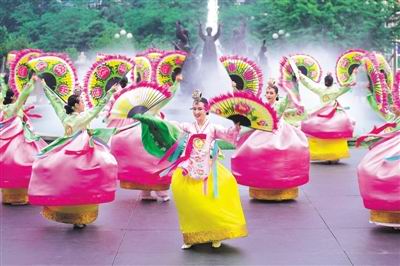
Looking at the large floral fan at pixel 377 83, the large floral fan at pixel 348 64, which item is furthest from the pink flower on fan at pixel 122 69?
the large floral fan at pixel 348 64

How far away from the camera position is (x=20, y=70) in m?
9.83

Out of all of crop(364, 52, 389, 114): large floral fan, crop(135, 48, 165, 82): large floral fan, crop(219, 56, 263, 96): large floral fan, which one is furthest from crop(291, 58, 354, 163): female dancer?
crop(364, 52, 389, 114): large floral fan

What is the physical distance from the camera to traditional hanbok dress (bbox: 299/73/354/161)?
13.3 meters

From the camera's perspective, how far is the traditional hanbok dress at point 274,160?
9.88m

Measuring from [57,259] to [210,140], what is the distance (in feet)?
5.92

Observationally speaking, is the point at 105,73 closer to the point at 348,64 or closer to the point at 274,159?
the point at 274,159

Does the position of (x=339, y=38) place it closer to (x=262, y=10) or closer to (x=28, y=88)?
(x=262, y=10)

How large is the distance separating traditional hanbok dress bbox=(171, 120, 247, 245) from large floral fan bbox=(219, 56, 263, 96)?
276 centimetres

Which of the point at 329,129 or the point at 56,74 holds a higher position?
the point at 56,74

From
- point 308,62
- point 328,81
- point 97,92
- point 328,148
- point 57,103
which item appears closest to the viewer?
point 57,103

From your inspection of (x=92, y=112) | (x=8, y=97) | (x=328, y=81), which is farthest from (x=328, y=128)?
(x=92, y=112)

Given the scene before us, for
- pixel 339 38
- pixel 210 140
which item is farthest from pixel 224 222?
pixel 339 38

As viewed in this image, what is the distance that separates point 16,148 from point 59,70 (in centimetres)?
112

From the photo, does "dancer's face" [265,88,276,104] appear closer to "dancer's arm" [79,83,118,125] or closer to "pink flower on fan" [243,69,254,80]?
"pink flower on fan" [243,69,254,80]
